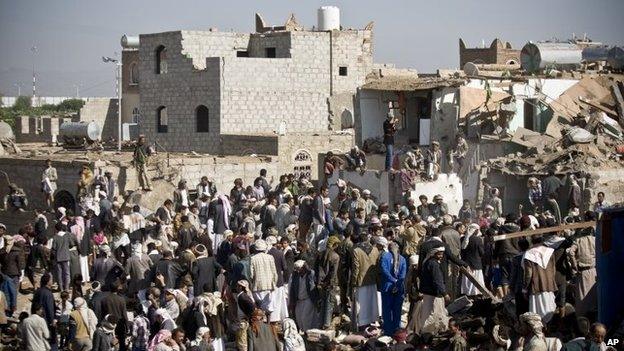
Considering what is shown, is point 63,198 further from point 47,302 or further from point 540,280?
point 540,280

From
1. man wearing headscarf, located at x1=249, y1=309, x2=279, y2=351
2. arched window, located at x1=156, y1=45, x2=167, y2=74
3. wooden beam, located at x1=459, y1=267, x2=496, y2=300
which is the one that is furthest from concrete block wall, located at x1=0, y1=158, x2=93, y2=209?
man wearing headscarf, located at x1=249, y1=309, x2=279, y2=351

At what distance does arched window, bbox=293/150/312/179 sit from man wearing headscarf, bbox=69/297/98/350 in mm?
17510

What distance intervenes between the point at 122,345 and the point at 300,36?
23.8 meters

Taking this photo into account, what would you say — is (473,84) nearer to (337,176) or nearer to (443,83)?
(443,83)

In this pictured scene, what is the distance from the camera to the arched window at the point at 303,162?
32984 millimetres

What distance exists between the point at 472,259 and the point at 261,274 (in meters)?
Answer: 2.79

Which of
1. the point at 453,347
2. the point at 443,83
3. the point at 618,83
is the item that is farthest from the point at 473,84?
the point at 453,347

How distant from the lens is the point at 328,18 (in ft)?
132

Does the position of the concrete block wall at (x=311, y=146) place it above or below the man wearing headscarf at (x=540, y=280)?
above

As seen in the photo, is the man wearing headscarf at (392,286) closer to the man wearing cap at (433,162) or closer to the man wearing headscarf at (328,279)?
the man wearing headscarf at (328,279)

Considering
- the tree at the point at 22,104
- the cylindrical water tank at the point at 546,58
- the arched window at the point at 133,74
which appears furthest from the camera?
the tree at the point at 22,104

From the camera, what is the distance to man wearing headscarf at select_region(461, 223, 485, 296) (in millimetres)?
16438

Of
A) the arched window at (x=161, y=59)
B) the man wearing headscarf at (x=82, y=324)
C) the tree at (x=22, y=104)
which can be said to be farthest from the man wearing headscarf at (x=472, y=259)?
the tree at (x=22, y=104)

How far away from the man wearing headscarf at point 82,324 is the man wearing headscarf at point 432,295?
4.02 m
